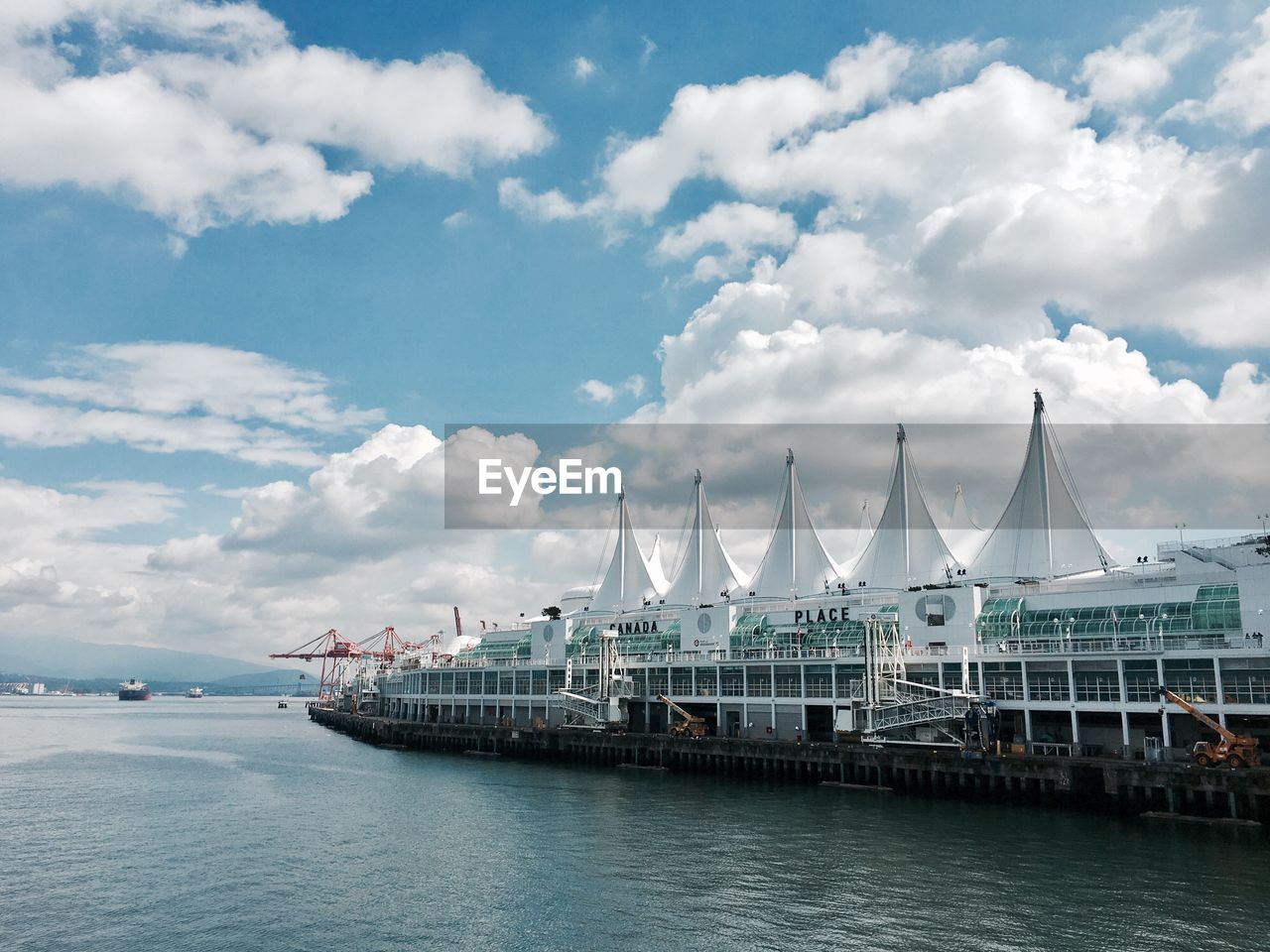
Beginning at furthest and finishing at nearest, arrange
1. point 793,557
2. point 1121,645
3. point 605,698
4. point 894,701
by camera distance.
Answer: point 793,557 < point 605,698 < point 894,701 < point 1121,645

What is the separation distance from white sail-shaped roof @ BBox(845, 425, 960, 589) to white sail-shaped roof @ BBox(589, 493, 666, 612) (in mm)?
28869

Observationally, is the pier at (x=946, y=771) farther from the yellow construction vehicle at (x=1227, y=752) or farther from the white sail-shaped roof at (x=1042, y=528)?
the white sail-shaped roof at (x=1042, y=528)

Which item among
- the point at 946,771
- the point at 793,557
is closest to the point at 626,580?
the point at 793,557

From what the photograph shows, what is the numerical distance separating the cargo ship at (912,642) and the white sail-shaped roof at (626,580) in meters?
0.24

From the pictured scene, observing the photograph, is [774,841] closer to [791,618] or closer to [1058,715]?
[1058,715]

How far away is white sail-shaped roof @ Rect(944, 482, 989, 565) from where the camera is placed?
87544mm

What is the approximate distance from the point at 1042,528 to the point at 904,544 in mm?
13169

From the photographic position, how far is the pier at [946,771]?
43219 millimetres


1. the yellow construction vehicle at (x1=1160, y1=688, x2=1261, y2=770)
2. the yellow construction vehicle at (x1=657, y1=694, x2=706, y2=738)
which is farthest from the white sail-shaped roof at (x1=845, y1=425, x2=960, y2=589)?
the yellow construction vehicle at (x1=1160, y1=688, x2=1261, y2=770)

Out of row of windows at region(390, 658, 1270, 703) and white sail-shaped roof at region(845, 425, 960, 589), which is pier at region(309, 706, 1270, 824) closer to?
row of windows at region(390, 658, 1270, 703)

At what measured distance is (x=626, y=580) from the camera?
109125mm

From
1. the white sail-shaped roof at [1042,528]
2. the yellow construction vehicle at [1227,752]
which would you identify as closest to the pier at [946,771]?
the yellow construction vehicle at [1227,752]

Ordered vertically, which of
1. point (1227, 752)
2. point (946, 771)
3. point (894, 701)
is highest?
point (894, 701)

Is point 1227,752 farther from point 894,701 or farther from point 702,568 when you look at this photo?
point 702,568
